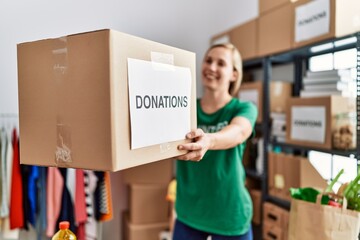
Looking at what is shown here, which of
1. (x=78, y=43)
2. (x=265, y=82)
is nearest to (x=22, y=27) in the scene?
(x=78, y=43)

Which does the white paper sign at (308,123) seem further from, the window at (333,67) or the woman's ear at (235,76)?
the woman's ear at (235,76)

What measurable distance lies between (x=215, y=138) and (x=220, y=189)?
1.09 ft

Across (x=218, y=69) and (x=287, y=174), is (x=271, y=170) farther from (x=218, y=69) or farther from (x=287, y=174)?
(x=218, y=69)

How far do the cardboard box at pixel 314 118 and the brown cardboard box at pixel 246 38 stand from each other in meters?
0.53

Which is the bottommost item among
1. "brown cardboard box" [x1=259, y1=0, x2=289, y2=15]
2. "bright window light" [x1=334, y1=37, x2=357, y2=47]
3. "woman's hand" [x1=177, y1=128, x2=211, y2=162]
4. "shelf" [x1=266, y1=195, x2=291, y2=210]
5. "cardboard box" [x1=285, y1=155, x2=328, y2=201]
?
"shelf" [x1=266, y1=195, x2=291, y2=210]

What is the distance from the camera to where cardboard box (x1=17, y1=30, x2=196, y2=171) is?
712 millimetres

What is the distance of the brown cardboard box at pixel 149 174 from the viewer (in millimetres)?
2484

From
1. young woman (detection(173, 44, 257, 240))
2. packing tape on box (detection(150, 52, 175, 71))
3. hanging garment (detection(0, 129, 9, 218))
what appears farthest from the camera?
hanging garment (detection(0, 129, 9, 218))

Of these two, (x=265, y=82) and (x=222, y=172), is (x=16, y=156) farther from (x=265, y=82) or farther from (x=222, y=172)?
(x=265, y=82)

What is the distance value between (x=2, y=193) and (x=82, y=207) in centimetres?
47

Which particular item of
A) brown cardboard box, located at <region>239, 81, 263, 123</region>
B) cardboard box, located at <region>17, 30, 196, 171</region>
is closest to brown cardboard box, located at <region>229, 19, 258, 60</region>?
brown cardboard box, located at <region>239, 81, 263, 123</region>

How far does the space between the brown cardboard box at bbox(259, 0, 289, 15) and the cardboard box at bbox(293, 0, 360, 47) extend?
16 cm

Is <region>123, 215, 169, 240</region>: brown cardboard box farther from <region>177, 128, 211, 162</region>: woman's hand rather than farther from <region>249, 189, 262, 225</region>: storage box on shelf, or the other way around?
<region>177, 128, 211, 162</region>: woman's hand

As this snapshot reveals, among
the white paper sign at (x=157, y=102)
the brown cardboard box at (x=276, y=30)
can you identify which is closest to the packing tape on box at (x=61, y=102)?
the white paper sign at (x=157, y=102)
